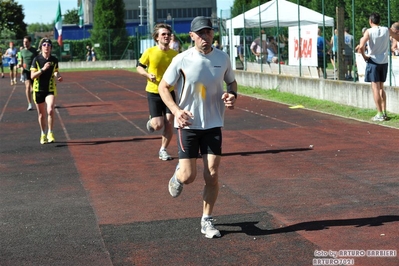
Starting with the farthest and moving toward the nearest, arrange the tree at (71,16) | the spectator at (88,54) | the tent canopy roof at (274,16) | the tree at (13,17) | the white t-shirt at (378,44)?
the tree at (71,16), the tree at (13,17), the spectator at (88,54), the tent canopy roof at (274,16), the white t-shirt at (378,44)

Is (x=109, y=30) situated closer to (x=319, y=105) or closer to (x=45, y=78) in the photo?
(x=319, y=105)

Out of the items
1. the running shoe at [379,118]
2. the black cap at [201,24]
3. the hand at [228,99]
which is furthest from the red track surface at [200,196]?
the black cap at [201,24]

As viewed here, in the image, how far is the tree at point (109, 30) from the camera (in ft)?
203

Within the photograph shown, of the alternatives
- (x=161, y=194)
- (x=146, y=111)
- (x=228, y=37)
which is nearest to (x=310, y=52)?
(x=146, y=111)

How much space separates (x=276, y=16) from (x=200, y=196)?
20888 millimetres

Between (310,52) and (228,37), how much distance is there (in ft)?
37.1

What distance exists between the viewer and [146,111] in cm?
2209

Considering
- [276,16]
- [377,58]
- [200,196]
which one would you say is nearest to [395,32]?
[377,58]

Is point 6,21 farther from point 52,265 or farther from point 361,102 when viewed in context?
point 52,265

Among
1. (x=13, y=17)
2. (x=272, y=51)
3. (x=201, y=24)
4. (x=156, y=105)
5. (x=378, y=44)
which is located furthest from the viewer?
(x=13, y=17)

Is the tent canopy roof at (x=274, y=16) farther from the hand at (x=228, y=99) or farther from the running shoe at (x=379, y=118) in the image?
the hand at (x=228, y=99)

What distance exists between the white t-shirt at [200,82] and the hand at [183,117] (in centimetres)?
13

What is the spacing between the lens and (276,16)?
2989cm

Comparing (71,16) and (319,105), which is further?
(71,16)
